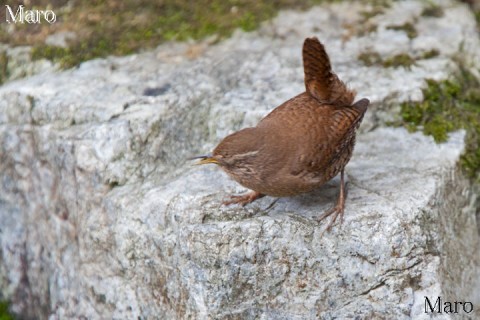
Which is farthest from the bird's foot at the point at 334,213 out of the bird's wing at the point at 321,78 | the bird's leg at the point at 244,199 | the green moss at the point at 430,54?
the green moss at the point at 430,54

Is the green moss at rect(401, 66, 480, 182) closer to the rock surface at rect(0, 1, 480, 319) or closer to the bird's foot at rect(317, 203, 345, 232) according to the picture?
the rock surface at rect(0, 1, 480, 319)

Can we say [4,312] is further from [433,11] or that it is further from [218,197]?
[433,11]

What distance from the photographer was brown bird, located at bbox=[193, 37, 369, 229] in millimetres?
4332

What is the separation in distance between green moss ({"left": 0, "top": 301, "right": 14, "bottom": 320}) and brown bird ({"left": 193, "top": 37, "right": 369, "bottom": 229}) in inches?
105

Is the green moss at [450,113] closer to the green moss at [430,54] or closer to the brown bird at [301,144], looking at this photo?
the green moss at [430,54]

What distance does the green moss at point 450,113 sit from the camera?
210 inches

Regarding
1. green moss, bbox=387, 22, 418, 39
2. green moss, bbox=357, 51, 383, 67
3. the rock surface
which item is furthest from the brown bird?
green moss, bbox=387, 22, 418, 39

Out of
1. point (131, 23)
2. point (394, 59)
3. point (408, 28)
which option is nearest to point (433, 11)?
point (408, 28)

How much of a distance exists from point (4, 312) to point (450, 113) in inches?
169

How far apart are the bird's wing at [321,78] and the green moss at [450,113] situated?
97 centimetres

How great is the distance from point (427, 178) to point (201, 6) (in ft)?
10.4

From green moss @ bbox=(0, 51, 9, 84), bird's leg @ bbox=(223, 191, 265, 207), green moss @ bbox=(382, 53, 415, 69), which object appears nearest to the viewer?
bird's leg @ bbox=(223, 191, 265, 207)

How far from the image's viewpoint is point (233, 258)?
14.3 ft

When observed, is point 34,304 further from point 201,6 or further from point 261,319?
point 201,6
